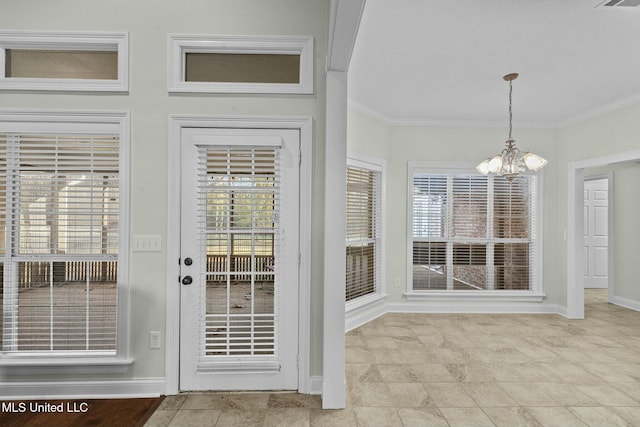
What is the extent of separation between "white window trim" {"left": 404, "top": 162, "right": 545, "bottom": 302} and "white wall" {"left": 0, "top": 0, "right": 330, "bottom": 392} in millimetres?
2703

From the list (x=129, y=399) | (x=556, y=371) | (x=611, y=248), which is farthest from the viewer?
(x=611, y=248)

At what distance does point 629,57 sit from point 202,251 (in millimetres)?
4016

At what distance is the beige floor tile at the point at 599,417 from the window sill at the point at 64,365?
3.15 metres

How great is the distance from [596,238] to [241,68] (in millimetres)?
7558

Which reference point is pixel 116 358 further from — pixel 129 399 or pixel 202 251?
pixel 202 251

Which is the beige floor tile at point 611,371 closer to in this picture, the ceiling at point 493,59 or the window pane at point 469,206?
the window pane at point 469,206

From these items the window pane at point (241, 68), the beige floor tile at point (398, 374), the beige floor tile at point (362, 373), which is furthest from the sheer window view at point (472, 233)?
the window pane at point (241, 68)

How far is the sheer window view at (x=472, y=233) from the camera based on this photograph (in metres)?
5.11

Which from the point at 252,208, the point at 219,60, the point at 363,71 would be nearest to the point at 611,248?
the point at 363,71

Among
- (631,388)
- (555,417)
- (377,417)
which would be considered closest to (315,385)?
(377,417)

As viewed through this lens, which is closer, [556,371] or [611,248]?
[556,371]

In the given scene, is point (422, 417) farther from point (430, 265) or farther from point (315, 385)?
point (430, 265)

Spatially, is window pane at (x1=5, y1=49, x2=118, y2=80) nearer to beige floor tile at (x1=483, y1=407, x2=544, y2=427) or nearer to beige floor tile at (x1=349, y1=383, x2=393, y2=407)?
beige floor tile at (x1=349, y1=383, x2=393, y2=407)

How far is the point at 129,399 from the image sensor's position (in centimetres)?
255
